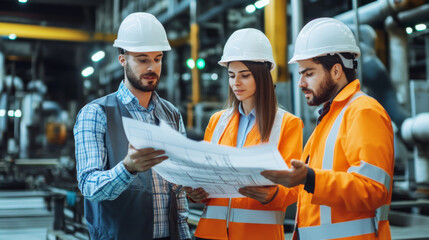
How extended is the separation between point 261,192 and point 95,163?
23.4 inches

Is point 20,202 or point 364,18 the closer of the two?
point 364,18

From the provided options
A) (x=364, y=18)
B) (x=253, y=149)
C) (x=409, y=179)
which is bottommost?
(x=409, y=179)

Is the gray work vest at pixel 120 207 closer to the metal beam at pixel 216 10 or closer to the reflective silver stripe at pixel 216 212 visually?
the reflective silver stripe at pixel 216 212

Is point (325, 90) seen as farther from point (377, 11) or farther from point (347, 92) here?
point (377, 11)

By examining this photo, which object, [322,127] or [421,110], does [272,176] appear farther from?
[421,110]

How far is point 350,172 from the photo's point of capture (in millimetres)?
1296

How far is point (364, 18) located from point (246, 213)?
6203mm

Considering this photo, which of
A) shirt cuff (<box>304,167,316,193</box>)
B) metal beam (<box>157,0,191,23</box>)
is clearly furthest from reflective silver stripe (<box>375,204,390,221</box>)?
metal beam (<box>157,0,191,23</box>)

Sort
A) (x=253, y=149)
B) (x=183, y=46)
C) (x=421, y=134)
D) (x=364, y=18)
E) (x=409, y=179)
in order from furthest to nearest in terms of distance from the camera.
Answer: (x=183, y=46) → (x=364, y=18) → (x=409, y=179) → (x=421, y=134) → (x=253, y=149)

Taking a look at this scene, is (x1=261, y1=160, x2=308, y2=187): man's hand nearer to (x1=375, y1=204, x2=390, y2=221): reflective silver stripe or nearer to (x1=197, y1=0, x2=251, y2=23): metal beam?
(x1=375, y1=204, x2=390, y2=221): reflective silver stripe

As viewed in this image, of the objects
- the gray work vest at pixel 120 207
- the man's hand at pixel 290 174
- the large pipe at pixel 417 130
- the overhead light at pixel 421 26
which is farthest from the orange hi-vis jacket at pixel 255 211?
the overhead light at pixel 421 26

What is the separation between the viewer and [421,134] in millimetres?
5816

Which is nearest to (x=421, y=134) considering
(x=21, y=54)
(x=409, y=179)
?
(x=409, y=179)

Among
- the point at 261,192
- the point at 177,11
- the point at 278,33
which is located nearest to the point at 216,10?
the point at 177,11
